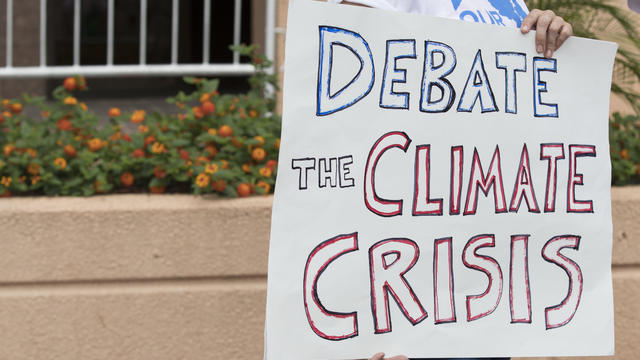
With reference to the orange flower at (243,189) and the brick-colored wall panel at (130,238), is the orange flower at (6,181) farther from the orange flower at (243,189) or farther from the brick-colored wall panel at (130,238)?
the orange flower at (243,189)

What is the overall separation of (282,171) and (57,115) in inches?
78.5

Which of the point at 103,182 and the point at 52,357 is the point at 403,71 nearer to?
the point at 103,182

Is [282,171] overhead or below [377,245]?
overhead

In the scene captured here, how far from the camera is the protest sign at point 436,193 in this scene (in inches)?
71.8

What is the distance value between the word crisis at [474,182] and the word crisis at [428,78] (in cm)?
10

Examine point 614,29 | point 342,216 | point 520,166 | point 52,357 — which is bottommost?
point 52,357

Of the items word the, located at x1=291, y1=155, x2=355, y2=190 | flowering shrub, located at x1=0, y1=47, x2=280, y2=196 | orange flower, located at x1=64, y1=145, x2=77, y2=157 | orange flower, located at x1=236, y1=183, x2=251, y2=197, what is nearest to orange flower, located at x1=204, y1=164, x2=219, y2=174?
flowering shrub, located at x1=0, y1=47, x2=280, y2=196

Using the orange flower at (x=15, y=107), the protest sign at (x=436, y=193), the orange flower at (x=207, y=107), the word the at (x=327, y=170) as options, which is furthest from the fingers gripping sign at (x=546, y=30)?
the orange flower at (x=15, y=107)

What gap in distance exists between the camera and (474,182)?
6.41ft

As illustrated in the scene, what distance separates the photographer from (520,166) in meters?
1.99

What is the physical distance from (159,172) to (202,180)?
247 millimetres

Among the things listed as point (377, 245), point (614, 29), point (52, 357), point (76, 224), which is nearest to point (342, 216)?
point (377, 245)

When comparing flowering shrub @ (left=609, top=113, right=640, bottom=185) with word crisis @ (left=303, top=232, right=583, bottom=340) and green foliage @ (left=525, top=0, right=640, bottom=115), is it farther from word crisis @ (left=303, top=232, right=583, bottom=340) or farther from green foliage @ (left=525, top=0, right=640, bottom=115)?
word crisis @ (left=303, top=232, right=583, bottom=340)

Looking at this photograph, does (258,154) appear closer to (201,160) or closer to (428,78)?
(201,160)
